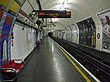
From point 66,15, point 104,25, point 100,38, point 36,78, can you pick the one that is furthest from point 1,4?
point 66,15

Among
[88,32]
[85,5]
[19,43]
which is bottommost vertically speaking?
[19,43]

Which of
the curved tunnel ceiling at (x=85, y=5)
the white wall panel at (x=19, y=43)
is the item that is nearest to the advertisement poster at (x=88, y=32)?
the curved tunnel ceiling at (x=85, y=5)

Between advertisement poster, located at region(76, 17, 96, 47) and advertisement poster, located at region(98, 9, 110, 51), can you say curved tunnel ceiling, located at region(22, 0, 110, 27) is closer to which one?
advertisement poster, located at region(98, 9, 110, 51)

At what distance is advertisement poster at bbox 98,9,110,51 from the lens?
484 inches

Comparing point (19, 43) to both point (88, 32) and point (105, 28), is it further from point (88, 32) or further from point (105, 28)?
point (88, 32)

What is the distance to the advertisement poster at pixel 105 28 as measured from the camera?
12292 mm

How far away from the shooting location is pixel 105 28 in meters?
13.5

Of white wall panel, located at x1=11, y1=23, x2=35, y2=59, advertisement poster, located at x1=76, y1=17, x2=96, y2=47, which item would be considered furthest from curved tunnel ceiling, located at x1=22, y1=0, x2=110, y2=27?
white wall panel, located at x1=11, y1=23, x2=35, y2=59

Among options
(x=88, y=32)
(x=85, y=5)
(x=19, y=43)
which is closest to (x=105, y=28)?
(x=85, y=5)

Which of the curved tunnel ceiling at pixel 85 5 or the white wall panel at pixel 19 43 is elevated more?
the curved tunnel ceiling at pixel 85 5

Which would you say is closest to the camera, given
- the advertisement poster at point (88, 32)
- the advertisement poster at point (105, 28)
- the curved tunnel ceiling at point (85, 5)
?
the curved tunnel ceiling at point (85, 5)

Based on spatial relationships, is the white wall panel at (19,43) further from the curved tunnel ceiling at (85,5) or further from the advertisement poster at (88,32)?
the advertisement poster at (88,32)

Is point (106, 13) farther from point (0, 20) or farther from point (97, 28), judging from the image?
point (0, 20)

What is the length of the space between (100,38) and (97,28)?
108 cm
